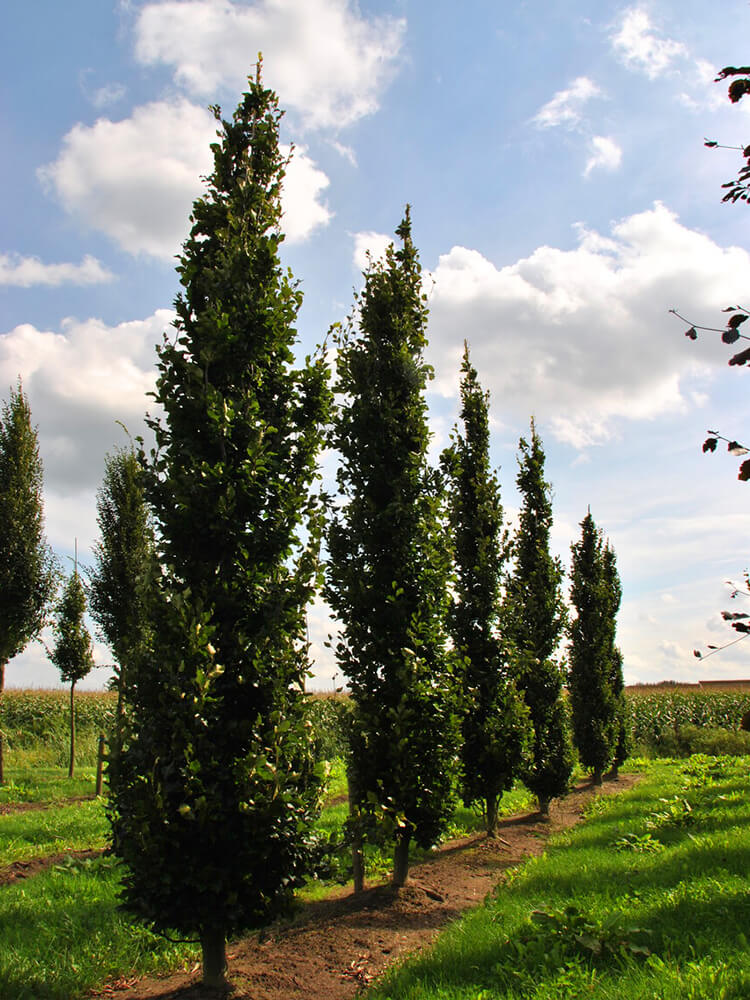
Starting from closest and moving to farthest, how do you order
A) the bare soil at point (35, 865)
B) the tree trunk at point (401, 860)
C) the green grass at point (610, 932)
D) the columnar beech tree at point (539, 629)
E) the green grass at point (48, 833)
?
1. the green grass at point (610, 932)
2. the tree trunk at point (401, 860)
3. the bare soil at point (35, 865)
4. the green grass at point (48, 833)
5. the columnar beech tree at point (539, 629)

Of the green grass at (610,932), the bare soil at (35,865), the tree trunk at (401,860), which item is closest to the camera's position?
the green grass at (610,932)

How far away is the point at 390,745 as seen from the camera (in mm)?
8305

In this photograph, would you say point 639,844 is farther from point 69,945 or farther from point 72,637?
point 72,637

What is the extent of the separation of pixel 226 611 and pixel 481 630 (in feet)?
26.5

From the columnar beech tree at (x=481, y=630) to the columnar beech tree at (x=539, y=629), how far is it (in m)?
0.52

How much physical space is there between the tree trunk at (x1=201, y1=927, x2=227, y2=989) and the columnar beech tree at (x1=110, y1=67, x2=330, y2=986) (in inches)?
0.7

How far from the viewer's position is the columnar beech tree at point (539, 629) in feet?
47.0

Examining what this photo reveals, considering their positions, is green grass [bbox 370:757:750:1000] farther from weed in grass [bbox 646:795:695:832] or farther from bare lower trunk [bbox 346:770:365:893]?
bare lower trunk [bbox 346:770:365:893]

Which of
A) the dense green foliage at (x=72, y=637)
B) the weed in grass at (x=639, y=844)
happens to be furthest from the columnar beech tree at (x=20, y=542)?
the weed in grass at (x=639, y=844)

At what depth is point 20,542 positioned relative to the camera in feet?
62.2

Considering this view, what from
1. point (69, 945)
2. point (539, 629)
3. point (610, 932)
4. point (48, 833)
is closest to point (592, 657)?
point (539, 629)

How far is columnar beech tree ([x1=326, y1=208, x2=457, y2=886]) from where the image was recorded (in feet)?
27.6

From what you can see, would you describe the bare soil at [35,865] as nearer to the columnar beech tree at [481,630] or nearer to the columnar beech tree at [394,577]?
the columnar beech tree at [394,577]

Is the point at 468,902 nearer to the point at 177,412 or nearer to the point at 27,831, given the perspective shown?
the point at 177,412
